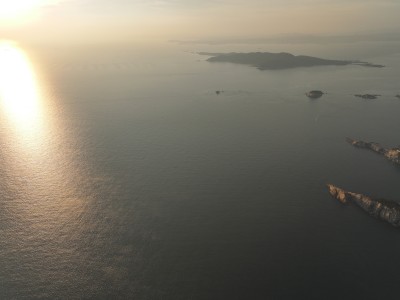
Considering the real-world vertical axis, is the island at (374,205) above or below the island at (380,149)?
below

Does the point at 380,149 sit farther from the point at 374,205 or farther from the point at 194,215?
the point at 194,215

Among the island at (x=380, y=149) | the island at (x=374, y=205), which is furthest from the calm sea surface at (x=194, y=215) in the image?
the island at (x=380, y=149)

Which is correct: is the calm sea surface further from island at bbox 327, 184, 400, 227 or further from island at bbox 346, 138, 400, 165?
island at bbox 346, 138, 400, 165

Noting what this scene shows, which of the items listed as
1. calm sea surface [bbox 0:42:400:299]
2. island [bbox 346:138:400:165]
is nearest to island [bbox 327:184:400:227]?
calm sea surface [bbox 0:42:400:299]

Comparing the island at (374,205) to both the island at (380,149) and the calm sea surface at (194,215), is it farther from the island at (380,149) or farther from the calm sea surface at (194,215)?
the island at (380,149)

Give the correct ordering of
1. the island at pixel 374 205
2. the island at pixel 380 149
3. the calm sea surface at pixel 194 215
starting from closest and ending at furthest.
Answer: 1. the calm sea surface at pixel 194 215
2. the island at pixel 374 205
3. the island at pixel 380 149

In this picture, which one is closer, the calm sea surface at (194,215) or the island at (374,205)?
the calm sea surface at (194,215)
